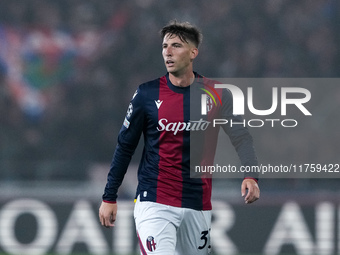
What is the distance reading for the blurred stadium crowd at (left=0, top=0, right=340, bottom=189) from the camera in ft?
34.2

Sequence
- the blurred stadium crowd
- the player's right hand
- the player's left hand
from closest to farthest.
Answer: the player's left hand → the player's right hand → the blurred stadium crowd

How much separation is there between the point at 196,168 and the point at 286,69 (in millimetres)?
6548

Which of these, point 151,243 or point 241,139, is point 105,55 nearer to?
point 241,139

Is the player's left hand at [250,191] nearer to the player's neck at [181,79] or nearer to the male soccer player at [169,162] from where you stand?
the male soccer player at [169,162]

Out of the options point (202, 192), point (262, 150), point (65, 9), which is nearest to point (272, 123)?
point (262, 150)

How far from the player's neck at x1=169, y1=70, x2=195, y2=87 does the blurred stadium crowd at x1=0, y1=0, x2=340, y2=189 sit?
16.6 ft

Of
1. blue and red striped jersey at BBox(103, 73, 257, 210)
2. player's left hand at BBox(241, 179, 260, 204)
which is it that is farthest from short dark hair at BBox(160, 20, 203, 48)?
player's left hand at BBox(241, 179, 260, 204)

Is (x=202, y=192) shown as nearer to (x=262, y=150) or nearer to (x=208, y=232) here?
(x=208, y=232)

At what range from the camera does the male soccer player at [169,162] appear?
194 inches

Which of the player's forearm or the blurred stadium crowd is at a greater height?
the blurred stadium crowd

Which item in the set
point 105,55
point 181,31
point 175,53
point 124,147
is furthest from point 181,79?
point 105,55

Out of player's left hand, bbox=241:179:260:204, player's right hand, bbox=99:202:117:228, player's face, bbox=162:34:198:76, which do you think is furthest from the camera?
player's face, bbox=162:34:198:76

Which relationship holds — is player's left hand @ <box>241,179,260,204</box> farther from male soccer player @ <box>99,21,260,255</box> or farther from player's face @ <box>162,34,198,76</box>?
player's face @ <box>162,34,198,76</box>

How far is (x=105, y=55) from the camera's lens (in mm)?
11406
